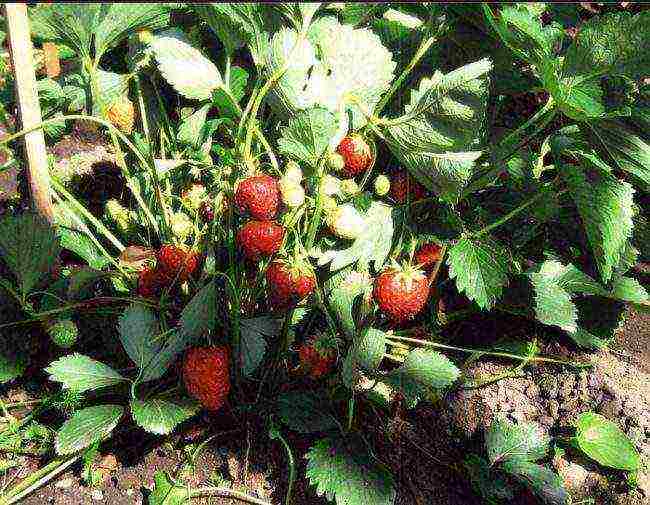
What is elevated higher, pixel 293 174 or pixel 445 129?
pixel 445 129

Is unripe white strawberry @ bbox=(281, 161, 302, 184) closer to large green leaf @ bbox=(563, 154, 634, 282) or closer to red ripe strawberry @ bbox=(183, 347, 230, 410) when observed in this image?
red ripe strawberry @ bbox=(183, 347, 230, 410)

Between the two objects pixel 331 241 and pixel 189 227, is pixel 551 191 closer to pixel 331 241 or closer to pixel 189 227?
pixel 331 241

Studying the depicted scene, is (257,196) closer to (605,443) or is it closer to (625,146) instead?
(625,146)

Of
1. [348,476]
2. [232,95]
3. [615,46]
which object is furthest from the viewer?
[232,95]

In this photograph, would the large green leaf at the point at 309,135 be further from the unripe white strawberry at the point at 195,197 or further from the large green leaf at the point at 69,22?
the large green leaf at the point at 69,22

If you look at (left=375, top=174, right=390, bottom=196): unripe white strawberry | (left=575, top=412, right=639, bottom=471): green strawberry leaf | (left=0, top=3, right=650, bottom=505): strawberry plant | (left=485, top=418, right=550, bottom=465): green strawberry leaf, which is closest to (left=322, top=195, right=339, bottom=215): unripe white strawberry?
(left=0, top=3, right=650, bottom=505): strawberry plant

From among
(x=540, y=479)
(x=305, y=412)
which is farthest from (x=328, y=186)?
(x=540, y=479)

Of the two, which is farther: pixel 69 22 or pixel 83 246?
pixel 83 246
